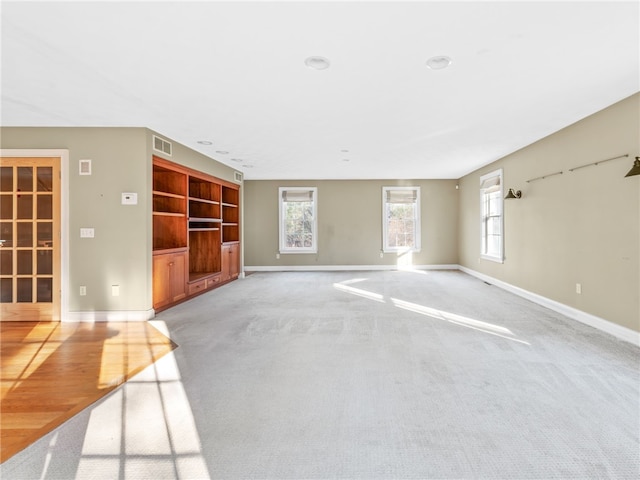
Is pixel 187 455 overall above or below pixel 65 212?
below

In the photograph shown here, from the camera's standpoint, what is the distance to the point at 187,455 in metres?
1.65

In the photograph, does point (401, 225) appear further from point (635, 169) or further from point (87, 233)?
point (87, 233)

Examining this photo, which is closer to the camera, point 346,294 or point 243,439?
point 243,439

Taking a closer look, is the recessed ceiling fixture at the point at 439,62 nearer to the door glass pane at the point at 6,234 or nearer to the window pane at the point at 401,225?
the door glass pane at the point at 6,234

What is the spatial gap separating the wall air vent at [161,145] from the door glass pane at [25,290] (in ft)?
7.66

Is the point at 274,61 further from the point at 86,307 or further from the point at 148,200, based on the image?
the point at 86,307

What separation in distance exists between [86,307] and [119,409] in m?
2.64

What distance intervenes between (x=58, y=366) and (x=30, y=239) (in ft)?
7.28

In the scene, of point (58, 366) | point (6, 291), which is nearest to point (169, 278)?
point (6, 291)

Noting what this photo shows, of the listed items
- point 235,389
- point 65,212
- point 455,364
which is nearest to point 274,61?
point 235,389

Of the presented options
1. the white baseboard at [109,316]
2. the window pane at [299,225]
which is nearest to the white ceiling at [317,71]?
the white baseboard at [109,316]

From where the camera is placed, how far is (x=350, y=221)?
8742mm

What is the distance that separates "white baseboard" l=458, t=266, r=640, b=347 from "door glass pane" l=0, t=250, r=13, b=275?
7124 mm

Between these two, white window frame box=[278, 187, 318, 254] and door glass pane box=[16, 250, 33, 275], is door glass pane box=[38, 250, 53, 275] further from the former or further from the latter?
Answer: white window frame box=[278, 187, 318, 254]
